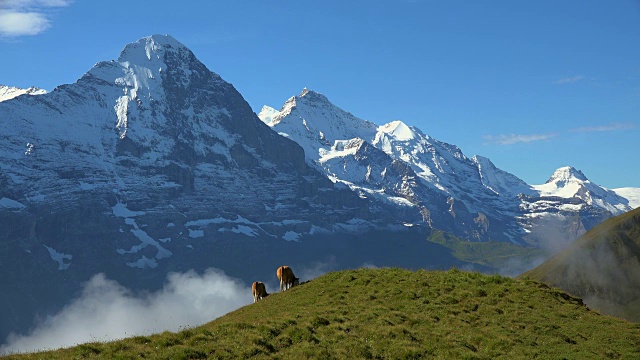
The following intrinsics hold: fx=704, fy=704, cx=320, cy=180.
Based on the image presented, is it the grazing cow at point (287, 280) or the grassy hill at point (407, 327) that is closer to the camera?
the grassy hill at point (407, 327)

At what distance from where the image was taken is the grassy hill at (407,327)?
42.1m

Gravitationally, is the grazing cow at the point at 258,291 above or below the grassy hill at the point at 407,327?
above

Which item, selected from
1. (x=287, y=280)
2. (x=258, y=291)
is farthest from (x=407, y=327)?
(x=258, y=291)

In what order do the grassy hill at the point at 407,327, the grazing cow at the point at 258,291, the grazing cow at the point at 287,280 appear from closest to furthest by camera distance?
the grassy hill at the point at 407,327, the grazing cow at the point at 258,291, the grazing cow at the point at 287,280

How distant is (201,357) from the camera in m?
40.2

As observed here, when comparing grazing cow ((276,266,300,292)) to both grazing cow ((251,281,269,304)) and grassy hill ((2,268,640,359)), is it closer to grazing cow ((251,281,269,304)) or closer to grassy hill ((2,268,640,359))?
grazing cow ((251,281,269,304))

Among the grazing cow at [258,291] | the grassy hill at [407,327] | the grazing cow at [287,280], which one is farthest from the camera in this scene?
the grazing cow at [287,280]

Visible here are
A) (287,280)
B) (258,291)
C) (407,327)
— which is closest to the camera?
(407,327)

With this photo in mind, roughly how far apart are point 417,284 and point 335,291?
7.23 metres

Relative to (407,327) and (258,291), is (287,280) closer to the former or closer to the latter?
(258,291)

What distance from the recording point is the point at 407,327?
48.2 m

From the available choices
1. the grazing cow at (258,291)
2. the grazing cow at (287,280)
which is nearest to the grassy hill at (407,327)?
the grazing cow at (258,291)

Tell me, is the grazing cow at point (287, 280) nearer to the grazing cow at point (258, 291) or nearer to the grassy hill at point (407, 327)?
the grazing cow at point (258, 291)

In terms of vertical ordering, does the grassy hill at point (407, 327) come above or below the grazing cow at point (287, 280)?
below
